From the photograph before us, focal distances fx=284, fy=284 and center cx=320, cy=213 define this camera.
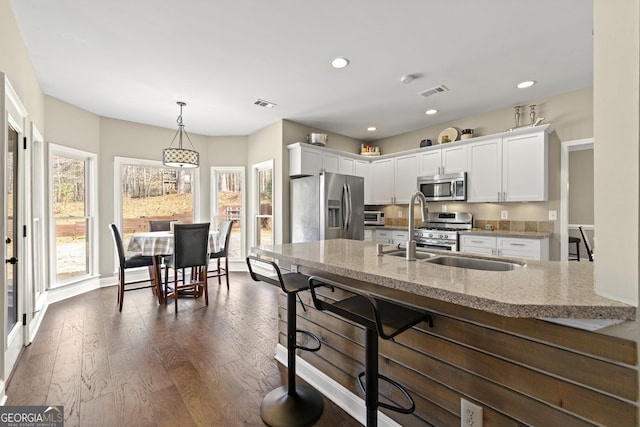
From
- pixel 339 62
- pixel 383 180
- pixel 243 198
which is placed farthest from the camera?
pixel 243 198

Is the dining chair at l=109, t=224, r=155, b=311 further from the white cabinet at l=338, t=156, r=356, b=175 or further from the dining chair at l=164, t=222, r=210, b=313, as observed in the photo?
the white cabinet at l=338, t=156, r=356, b=175

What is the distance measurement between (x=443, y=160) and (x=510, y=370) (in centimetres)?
384

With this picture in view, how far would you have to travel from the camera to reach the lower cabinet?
340cm

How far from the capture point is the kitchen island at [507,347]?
2.80ft

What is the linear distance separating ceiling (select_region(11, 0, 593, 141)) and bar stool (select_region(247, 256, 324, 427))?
6.34 feet

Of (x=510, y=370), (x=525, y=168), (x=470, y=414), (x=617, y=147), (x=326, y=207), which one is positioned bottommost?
(x=470, y=414)

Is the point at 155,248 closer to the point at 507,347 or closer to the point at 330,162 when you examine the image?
the point at 330,162

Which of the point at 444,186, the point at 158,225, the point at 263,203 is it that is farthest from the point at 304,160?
the point at 158,225

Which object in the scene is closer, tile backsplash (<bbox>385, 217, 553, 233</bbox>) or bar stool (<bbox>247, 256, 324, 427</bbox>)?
bar stool (<bbox>247, 256, 324, 427</bbox>)

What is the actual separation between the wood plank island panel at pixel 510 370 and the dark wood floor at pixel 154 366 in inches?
22.4

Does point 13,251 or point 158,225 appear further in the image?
point 158,225

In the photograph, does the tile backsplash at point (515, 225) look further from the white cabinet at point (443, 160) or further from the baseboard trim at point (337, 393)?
the baseboard trim at point (337, 393)

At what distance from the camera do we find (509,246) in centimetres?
355

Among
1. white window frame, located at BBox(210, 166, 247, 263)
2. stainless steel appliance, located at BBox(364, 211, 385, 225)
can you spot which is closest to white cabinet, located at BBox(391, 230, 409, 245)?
stainless steel appliance, located at BBox(364, 211, 385, 225)
